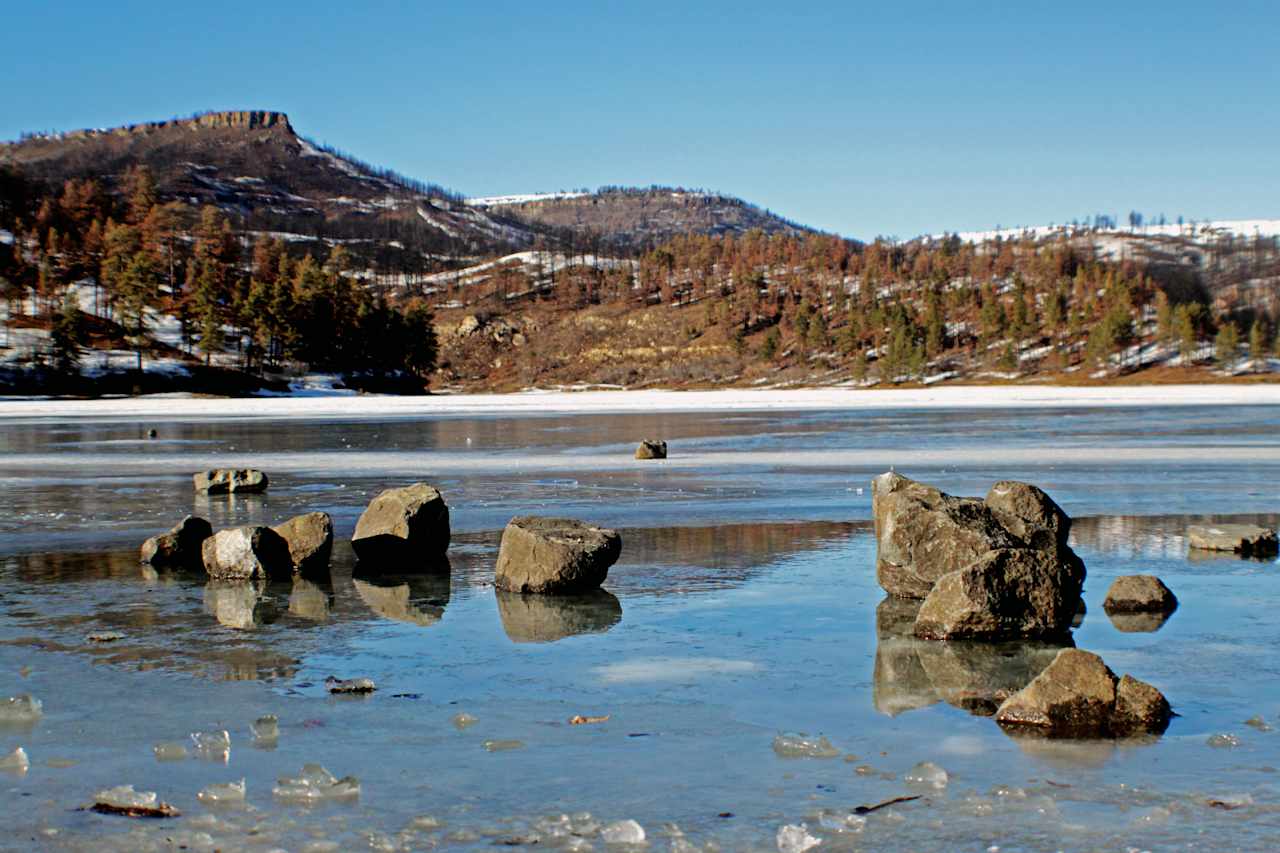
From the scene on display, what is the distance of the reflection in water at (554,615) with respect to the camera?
38.4 feet

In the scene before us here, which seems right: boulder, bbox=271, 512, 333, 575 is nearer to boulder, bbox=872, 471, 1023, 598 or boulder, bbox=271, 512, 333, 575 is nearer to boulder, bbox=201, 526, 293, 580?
boulder, bbox=201, 526, 293, 580

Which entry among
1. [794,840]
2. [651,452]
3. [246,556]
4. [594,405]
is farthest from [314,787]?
[594,405]

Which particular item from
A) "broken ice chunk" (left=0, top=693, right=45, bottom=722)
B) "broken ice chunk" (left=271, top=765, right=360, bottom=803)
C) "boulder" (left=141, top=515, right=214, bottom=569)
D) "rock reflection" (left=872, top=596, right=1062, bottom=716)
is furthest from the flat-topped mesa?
"boulder" (left=141, top=515, right=214, bottom=569)

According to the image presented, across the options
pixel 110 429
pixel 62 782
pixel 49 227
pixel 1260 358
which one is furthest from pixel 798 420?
pixel 49 227

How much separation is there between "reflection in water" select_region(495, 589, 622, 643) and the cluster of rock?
2.89m

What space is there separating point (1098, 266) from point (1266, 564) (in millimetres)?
197052

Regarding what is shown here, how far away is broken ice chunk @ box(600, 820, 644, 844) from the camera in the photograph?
632 centimetres

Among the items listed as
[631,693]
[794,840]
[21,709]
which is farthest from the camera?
[631,693]

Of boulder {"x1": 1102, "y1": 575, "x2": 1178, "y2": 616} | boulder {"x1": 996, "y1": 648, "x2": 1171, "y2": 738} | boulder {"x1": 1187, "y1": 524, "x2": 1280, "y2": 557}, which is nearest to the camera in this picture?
boulder {"x1": 996, "y1": 648, "x2": 1171, "y2": 738}

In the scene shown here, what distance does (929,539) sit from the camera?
1327cm

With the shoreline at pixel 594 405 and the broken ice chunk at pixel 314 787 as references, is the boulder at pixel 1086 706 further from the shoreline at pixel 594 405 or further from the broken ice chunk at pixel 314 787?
the shoreline at pixel 594 405

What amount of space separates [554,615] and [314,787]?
5563 millimetres

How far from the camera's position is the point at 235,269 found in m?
162

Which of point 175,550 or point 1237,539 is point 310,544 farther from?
point 1237,539
